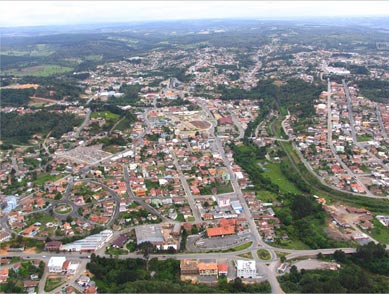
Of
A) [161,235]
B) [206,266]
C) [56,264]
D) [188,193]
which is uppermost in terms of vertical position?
[56,264]

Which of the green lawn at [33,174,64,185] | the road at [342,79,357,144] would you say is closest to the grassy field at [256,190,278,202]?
the road at [342,79,357,144]

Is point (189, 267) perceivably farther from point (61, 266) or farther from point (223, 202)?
point (223, 202)

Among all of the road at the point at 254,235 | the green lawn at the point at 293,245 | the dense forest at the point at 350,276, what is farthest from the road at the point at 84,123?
the dense forest at the point at 350,276

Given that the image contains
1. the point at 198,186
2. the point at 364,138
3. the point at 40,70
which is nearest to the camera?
the point at 198,186

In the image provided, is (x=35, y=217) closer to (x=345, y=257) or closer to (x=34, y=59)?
(x=345, y=257)

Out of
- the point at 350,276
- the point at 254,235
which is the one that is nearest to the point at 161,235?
the point at 254,235

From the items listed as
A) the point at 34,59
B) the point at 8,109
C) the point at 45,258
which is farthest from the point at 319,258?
the point at 34,59
